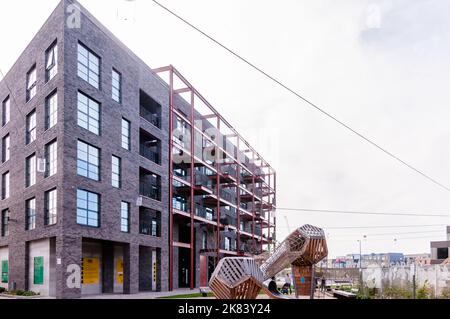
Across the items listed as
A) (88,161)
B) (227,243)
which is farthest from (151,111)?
(227,243)

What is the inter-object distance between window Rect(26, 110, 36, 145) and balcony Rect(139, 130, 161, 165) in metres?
7.33

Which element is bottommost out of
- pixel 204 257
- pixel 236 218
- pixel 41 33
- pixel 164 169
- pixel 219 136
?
pixel 204 257

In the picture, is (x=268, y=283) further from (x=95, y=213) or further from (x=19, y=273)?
(x=19, y=273)

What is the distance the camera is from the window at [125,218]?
95.9 feet

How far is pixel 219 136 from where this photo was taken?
4706cm

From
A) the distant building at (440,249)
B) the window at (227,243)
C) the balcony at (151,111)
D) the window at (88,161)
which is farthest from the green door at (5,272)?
the distant building at (440,249)

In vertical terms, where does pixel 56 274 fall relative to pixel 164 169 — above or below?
below

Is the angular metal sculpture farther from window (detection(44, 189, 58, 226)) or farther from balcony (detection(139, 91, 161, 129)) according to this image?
balcony (detection(139, 91, 161, 129))

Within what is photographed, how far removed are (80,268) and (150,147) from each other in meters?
13.2

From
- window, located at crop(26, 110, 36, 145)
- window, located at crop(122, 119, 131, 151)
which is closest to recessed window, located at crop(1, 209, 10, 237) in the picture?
window, located at crop(26, 110, 36, 145)

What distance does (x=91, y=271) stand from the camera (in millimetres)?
29203
